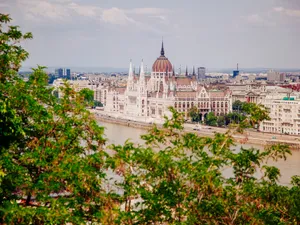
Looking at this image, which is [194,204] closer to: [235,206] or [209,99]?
[235,206]

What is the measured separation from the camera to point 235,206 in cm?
398

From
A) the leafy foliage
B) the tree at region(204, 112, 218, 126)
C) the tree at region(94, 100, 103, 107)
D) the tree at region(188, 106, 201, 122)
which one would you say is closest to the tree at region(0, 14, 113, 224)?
the leafy foliage

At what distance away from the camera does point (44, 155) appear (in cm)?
408

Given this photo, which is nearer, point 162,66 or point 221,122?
point 221,122

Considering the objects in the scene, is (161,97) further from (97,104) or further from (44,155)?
(44,155)

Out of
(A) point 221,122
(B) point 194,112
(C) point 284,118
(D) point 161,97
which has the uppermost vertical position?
(B) point 194,112

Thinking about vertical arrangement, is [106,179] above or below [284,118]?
above

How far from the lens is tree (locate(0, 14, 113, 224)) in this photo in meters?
3.59

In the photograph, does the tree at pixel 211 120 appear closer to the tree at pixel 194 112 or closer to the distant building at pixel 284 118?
the tree at pixel 194 112

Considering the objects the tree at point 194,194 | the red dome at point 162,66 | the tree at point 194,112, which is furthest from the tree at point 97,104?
the tree at point 194,194

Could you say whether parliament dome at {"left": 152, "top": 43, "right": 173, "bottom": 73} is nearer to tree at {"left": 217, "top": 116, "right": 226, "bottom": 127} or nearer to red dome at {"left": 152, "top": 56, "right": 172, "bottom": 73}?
red dome at {"left": 152, "top": 56, "right": 172, "bottom": 73}

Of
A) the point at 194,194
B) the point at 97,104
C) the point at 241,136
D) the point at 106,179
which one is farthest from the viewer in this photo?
the point at 97,104

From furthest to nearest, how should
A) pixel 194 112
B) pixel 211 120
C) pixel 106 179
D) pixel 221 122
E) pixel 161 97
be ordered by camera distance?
pixel 161 97
pixel 211 120
pixel 221 122
pixel 194 112
pixel 106 179

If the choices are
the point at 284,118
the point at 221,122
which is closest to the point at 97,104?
the point at 221,122
